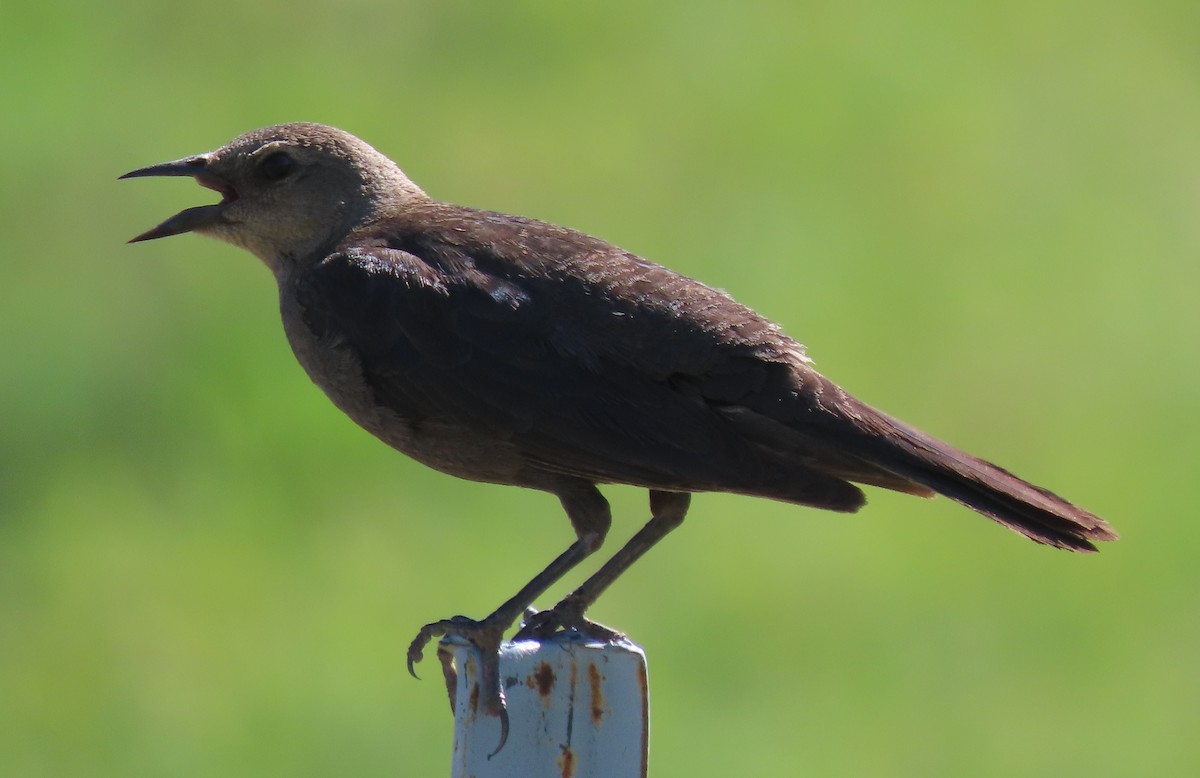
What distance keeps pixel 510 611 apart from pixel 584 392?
0.59 m

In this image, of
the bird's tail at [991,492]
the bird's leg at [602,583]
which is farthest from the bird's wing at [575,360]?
the bird's leg at [602,583]

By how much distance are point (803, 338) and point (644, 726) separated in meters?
7.76

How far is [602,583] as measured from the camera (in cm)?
518

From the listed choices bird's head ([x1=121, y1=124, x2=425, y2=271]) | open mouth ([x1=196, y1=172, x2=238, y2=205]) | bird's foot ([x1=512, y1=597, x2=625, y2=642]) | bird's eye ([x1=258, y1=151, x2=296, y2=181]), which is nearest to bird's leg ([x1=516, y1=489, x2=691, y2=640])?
bird's foot ([x1=512, y1=597, x2=625, y2=642])

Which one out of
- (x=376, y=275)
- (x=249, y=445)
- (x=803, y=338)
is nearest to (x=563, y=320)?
(x=376, y=275)

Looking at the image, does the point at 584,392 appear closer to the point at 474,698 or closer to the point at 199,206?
the point at 474,698

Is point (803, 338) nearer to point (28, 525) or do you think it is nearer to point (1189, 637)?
point (1189, 637)

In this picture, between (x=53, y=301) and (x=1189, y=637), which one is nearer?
(x=1189, y=637)

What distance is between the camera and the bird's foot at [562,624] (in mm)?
4887

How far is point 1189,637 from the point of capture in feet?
35.1

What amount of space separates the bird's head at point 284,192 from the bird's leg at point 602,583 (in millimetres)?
1275

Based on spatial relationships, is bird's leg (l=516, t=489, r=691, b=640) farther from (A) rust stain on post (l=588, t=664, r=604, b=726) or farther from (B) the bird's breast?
(A) rust stain on post (l=588, t=664, r=604, b=726)

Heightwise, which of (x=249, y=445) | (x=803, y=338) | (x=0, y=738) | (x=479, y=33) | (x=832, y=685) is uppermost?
(x=479, y=33)

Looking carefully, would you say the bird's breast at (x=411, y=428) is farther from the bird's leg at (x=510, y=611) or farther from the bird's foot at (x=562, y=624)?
the bird's foot at (x=562, y=624)
